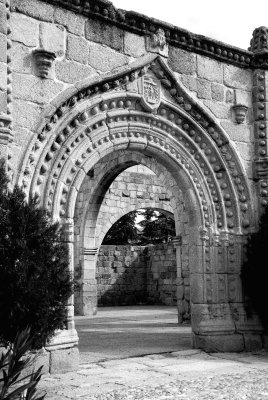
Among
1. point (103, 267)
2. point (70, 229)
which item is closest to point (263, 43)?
point (70, 229)

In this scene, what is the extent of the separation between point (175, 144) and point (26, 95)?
7.05 feet

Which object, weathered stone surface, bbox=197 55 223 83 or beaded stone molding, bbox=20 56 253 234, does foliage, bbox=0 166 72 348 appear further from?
weathered stone surface, bbox=197 55 223 83

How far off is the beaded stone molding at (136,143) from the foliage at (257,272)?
33 centimetres

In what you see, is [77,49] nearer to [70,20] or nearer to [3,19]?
[70,20]

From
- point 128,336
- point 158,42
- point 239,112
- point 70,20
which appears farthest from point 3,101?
point 128,336

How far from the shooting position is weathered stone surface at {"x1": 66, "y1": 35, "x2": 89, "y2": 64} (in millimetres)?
6039

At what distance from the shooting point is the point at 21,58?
5625 millimetres

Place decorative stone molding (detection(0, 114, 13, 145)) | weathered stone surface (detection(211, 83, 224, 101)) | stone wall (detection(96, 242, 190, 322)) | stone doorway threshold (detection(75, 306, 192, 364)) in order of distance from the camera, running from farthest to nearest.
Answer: stone wall (detection(96, 242, 190, 322)), weathered stone surface (detection(211, 83, 224, 101)), stone doorway threshold (detection(75, 306, 192, 364)), decorative stone molding (detection(0, 114, 13, 145))

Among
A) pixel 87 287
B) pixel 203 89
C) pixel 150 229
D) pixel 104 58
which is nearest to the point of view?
pixel 104 58

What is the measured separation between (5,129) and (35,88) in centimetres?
74

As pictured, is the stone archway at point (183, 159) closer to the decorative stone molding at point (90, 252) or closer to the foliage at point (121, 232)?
the decorative stone molding at point (90, 252)

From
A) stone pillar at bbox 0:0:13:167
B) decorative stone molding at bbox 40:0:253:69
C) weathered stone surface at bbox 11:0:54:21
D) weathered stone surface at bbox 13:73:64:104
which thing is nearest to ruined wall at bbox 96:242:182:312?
decorative stone molding at bbox 40:0:253:69

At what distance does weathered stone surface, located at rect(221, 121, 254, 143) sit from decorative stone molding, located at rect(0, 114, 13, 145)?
10.6ft

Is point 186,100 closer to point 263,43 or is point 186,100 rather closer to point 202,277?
point 263,43
